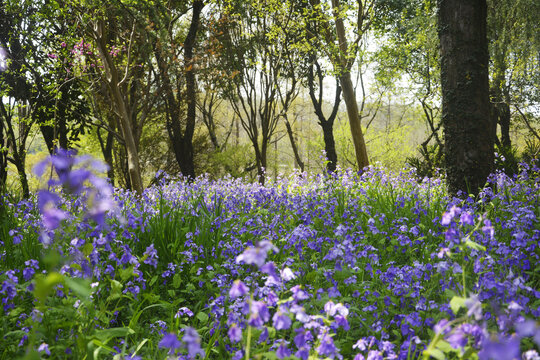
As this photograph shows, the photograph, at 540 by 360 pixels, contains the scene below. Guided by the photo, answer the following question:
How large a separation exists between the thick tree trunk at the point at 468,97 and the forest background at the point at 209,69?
14.4 feet

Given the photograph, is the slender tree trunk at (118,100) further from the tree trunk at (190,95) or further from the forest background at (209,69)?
the tree trunk at (190,95)

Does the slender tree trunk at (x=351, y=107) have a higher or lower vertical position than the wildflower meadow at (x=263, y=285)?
higher

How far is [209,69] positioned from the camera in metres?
15.2

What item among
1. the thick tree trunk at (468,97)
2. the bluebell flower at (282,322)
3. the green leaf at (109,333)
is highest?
the thick tree trunk at (468,97)

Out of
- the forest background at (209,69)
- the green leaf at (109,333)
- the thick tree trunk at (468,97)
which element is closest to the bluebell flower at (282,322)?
the green leaf at (109,333)

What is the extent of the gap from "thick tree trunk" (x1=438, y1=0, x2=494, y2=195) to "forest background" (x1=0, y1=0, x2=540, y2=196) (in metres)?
4.38

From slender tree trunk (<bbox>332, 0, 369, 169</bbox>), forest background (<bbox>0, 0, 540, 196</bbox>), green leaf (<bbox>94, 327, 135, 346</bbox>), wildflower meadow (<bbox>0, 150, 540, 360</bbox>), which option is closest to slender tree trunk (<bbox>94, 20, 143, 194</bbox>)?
forest background (<bbox>0, 0, 540, 196</bbox>)

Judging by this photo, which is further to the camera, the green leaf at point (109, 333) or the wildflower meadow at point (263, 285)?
the green leaf at point (109, 333)

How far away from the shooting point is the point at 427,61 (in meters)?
15.3

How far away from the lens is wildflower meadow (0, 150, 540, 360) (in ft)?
4.59

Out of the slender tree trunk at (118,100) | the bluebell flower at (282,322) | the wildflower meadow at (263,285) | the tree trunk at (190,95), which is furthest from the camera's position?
the tree trunk at (190,95)

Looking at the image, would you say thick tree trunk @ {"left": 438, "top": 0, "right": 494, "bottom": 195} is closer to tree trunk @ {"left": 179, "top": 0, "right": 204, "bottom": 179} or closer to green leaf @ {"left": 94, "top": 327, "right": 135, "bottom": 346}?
green leaf @ {"left": 94, "top": 327, "right": 135, "bottom": 346}

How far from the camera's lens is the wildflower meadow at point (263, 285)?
140 centimetres

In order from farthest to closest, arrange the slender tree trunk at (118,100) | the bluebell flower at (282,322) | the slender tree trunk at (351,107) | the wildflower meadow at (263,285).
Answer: the slender tree trunk at (351,107) → the slender tree trunk at (118,100) → the wildflower meadow at (263,285) → the bluebell flower at (282,322)
